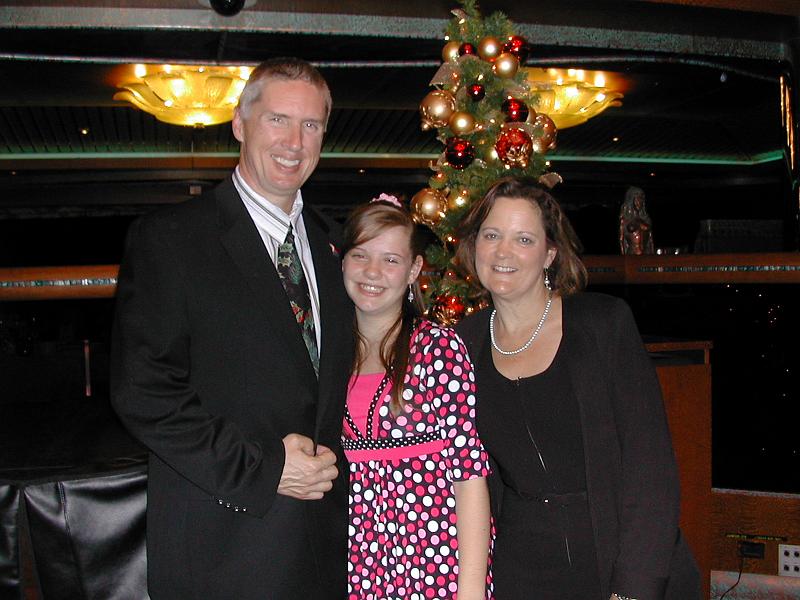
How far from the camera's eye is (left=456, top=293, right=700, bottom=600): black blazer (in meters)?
1.78

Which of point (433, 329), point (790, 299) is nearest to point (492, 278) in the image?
point (433, 329)

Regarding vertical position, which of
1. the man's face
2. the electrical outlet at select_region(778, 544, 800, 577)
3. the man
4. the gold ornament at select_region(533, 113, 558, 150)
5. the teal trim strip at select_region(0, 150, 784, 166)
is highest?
the teal trim strip at select_region(0, 150, 784, 166)

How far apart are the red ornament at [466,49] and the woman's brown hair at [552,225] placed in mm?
1386

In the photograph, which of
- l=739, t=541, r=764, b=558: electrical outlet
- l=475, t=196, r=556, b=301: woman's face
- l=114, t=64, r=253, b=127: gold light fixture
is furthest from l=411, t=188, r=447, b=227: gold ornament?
l=114, t=64, r=253, b=127: gold light fixture

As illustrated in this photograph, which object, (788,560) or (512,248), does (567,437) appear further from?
(788,560)

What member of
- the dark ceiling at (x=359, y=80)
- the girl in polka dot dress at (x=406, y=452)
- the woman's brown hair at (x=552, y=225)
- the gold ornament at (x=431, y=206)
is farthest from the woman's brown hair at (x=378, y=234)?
the dark ceiling at (x=359, y=80)

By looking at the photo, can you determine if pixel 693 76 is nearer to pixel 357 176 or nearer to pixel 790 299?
pixel 790 299

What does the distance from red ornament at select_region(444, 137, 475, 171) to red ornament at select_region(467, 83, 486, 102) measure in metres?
0.18

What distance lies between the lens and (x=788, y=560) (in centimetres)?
371

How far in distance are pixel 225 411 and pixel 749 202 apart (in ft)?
26.9

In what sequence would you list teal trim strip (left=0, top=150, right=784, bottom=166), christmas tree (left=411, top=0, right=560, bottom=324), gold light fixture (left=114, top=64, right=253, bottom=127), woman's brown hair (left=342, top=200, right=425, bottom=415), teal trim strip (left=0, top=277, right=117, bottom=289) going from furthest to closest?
teal trim strip (left=0, top=150, right=784, bottom=166) < gold light fixture (left=114, top=64, right=253, bottom=127) < teal trim strip (left=0, top=277, right=117, bottom=289) < christmas tree (left=411, top=0, right=560, bottom=324) < woman's brown hair (left=342, top=200, right=425, bottom=415)

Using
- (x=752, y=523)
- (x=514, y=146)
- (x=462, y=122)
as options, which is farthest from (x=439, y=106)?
(x=752, y=523)

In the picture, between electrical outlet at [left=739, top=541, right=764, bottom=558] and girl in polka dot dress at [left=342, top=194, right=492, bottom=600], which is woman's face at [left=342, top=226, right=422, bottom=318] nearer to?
girl in polka dot dress at [left=342, top=194, right=492, bottom=600]

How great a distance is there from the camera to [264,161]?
1.67 metres
